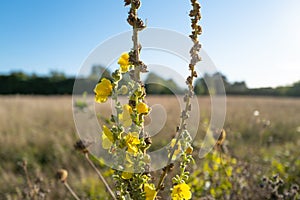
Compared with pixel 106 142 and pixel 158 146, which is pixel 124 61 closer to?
pixel 106 142

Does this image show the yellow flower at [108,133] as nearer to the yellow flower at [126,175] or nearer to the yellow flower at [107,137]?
the yellow flower at [107,137]

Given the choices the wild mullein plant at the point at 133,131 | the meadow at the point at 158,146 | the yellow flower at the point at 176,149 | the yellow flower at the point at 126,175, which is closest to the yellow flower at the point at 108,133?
the wild mullein plant at the point at 133,131

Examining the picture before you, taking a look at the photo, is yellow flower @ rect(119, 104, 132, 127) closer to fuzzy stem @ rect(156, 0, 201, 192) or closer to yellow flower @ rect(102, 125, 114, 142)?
yellow flower @ rect(102, 125, 114, 142)

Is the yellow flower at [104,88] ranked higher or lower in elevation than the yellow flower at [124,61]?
lower

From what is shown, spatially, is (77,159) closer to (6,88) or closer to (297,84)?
(297,84)

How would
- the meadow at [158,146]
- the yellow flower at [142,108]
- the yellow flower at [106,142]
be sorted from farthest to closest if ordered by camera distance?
the meadow at [158,146]
the yellow flower at [106,142]
the yellow flower at [142,108]

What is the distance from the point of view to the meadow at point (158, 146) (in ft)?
10.3

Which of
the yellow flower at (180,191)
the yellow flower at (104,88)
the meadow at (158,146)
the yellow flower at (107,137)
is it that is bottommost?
the meadow at (158,146)

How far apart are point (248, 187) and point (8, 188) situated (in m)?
3.63

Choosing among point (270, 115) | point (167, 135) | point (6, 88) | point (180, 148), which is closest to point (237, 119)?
point (270, 115)

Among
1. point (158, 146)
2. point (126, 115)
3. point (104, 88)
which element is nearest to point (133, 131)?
point (126, 115)

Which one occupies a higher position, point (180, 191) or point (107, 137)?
point (107, 137)

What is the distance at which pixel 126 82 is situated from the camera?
1088mm

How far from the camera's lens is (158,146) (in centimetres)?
742
